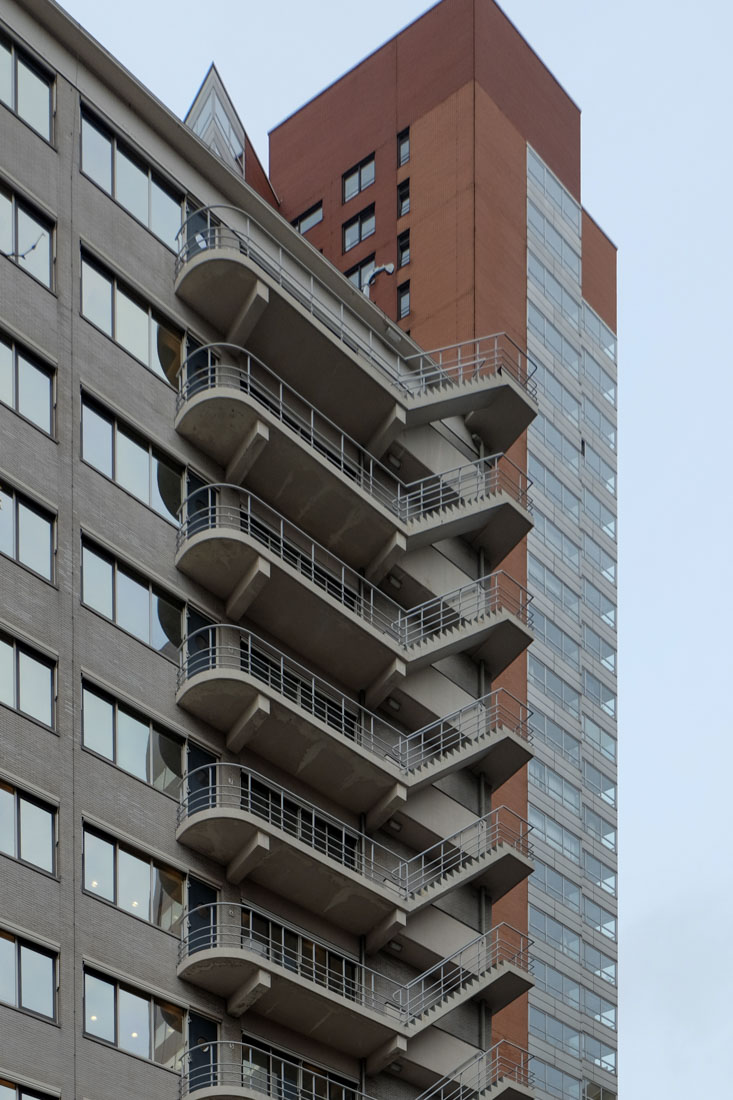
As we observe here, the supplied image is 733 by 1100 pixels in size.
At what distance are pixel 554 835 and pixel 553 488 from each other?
45.3 ft

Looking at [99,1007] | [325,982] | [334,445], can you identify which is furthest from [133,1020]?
[334,445]

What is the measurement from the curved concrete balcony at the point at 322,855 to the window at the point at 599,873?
2009 centimetres

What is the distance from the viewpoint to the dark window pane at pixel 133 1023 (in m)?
36.6

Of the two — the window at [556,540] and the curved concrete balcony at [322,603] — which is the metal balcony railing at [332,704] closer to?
the curved concrete balcony at [322,603]

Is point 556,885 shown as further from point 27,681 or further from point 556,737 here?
point 27,681

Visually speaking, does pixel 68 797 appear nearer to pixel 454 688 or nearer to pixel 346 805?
pixel 346 805

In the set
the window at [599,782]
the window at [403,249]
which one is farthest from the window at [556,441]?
the window at [599,782]

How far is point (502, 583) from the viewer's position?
64188mm

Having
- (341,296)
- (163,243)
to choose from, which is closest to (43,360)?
(163,243)

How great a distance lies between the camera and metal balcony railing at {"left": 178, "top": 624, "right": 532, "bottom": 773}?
4209cm

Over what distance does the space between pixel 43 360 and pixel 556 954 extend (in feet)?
114

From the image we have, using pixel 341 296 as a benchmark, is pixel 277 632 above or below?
below

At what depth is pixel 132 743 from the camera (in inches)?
1543

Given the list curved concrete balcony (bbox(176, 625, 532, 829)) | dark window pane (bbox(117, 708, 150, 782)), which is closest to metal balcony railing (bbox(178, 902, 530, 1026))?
dark window pane (bbox(117, 708, 150, 782))
